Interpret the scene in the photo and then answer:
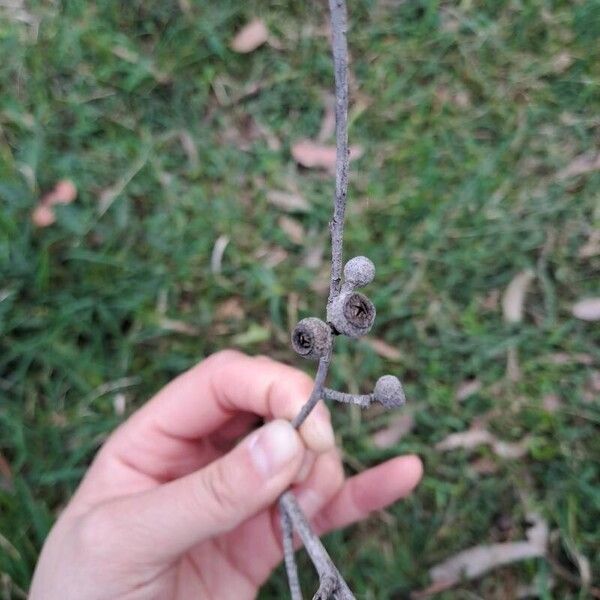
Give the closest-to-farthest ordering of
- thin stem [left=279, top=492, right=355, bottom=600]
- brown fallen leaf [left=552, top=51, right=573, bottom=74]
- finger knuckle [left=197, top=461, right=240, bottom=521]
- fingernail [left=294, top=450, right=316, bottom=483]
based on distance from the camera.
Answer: thin stem [left=279, top=492, right=355, bottom=600]
finger knuckle [left=197, top=461, right=240, bottom=521]
fingernail [left=294, top=450, right=316, bottom=483]
brown fallen leaf [left=552, top=51, right=573, bottom=74]

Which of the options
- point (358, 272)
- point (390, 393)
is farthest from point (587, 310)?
point (358, 272)

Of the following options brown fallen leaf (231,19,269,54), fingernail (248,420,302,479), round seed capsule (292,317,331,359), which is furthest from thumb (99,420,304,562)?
brown fallen leaf (231,19,269,54)

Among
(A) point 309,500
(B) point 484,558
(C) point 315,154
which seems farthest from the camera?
(C) point 315,154

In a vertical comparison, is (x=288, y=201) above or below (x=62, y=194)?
below

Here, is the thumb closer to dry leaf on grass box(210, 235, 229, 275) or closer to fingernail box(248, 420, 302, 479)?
fingernail box(248, 420, 302, 479)

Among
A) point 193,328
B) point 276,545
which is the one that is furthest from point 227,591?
point 193,328

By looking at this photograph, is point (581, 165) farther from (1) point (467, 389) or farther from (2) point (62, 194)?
(2) point (62, 194)

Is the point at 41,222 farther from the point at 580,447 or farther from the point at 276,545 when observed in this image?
the point at 580,447
